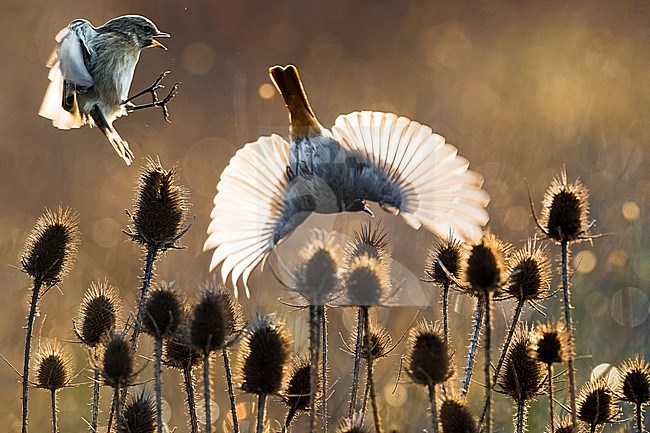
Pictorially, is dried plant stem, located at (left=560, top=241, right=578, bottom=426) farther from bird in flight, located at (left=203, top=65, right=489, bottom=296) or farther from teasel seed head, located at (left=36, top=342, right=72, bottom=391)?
teasel seed head, located at (left=36, top=342, right=72, bottom=391)

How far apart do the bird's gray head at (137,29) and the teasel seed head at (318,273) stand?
181 centimetres

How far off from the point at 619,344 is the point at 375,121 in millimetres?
2736

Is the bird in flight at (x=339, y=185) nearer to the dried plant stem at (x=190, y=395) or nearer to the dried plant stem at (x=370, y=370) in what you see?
the dried plant stem at (x=190, y=395)

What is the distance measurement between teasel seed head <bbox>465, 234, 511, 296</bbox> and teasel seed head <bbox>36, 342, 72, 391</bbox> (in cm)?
135

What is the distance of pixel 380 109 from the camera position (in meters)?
6.61

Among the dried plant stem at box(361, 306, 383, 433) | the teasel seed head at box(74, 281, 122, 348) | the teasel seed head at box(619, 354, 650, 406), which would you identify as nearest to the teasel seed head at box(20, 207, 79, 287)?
the teasel seed head at box(74, 281, 122, 348)

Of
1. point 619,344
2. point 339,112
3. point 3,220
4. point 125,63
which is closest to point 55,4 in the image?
point 3,220

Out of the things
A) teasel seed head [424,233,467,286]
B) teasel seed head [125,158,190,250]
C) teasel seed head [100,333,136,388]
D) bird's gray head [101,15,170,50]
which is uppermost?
bird's gray head [101,15,170,50]

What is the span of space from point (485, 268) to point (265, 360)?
0.58m

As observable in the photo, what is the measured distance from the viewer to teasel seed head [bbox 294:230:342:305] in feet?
7.15

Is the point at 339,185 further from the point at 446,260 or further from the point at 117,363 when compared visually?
the point at 117,363

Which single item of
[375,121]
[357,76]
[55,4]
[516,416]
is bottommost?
[516,416]

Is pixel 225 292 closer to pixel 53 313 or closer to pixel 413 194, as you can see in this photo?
pixel 413 194

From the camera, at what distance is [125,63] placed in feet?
12.0
